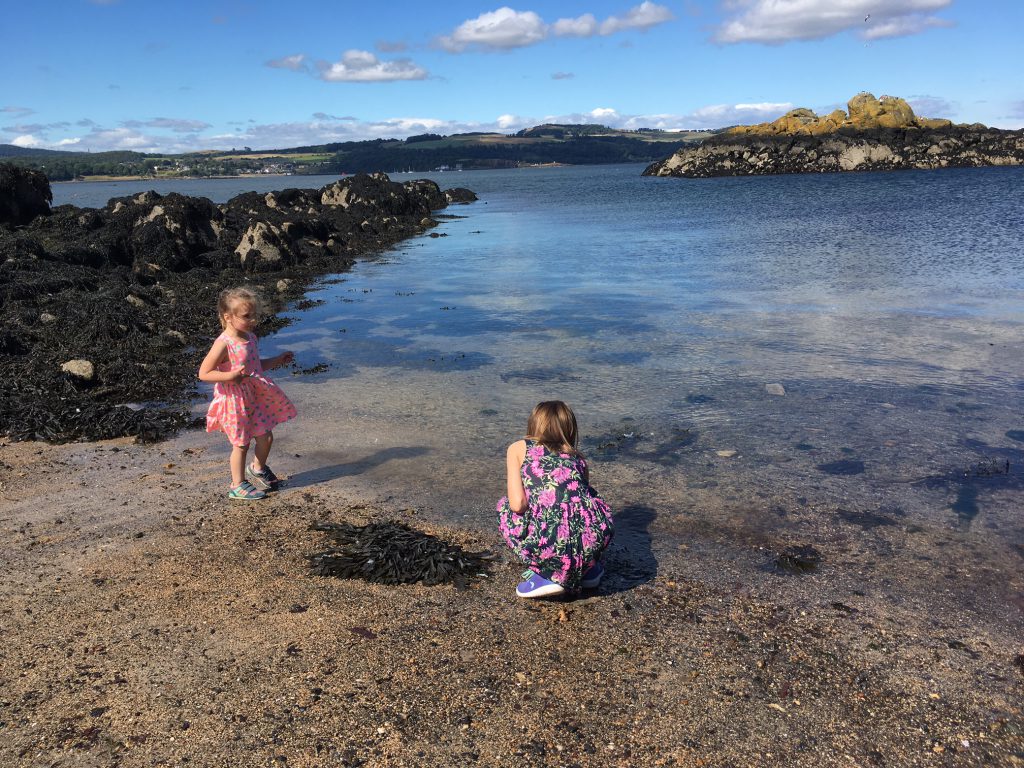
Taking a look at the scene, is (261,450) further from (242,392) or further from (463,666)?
(463,666)

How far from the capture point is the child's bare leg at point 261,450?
20.4 ft

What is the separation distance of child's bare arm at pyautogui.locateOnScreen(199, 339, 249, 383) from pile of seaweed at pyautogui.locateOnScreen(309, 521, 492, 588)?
1.59 metres

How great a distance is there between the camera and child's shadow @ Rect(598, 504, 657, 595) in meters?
4.82

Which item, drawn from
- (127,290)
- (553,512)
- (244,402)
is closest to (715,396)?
(553,512)

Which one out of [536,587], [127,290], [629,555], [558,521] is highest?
[127,290]

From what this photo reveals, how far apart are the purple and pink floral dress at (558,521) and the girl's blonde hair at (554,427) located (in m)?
0.04

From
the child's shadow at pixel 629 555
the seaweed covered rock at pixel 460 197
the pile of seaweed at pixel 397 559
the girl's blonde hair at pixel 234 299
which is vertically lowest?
the child's shadow at pixel 629 555

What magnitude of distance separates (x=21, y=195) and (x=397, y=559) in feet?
100.0

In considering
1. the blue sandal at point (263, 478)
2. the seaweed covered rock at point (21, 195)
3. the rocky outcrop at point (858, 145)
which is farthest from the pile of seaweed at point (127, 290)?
the rocky outcrop at point (858, 145)

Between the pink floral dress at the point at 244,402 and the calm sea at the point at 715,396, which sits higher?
the pink floral dress at the point at 244,402

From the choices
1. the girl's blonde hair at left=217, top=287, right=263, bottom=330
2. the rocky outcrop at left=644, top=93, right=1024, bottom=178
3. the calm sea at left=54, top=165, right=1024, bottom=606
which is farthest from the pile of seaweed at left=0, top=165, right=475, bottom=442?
the rocky outcrop at left=644, top=93, right=1024, bottom=178

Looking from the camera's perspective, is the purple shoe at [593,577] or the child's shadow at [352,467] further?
the child's shadow at [352,467]

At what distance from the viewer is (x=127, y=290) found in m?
15.1

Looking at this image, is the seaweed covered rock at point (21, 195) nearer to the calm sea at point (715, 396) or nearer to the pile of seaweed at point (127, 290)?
the pile of seaweed at point (127, 290)
